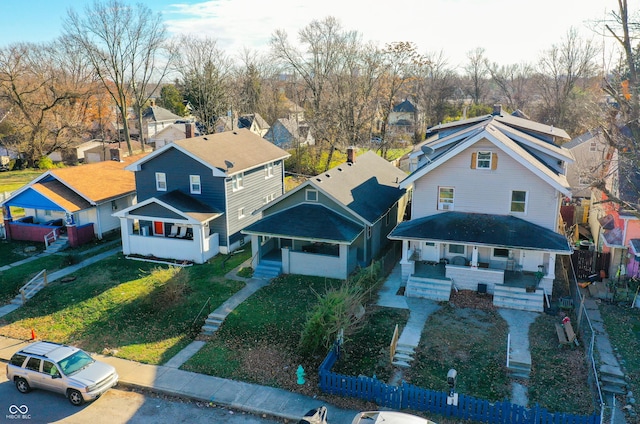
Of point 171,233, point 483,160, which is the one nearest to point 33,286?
point 171,233

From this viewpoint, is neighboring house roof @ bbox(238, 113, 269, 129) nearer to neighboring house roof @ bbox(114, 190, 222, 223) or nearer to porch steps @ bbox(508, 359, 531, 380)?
neighboring house roof @ bbox(114, 190, 222, 223)

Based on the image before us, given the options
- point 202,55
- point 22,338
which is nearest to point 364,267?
point 22,338

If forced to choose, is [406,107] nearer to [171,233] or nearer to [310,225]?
[171,233]

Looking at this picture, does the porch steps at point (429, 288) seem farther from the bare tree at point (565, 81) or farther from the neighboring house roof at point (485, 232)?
the bare tree at point (565, 81)

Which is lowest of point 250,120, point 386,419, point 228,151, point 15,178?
point 386,419

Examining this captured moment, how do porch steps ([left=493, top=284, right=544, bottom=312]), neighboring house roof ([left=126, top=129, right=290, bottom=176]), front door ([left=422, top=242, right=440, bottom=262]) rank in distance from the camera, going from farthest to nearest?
1. neighboring house roof ([left=126, top=129, right=290, bottom=176])
2. front door ([left=422, top=242, right=440, bottom=262])
3. porch steps ([left=493, top=284, right=544, bottom=312])

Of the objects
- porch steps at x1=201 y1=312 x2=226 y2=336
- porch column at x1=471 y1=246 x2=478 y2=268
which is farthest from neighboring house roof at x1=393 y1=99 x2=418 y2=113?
porch steps at x1=201 y1=312 x2=226 y2=336
